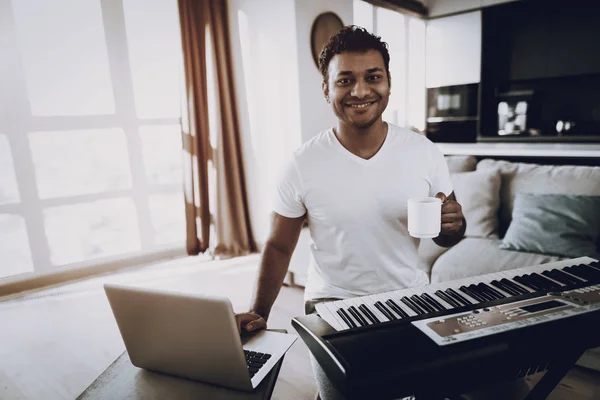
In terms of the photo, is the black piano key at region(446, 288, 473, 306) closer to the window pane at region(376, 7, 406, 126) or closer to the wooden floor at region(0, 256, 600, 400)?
the wooden floor at region(0, 256, 600, 400)

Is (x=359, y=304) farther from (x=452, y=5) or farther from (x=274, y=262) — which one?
(x=452, y=5)

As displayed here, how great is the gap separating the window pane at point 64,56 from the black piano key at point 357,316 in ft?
11.3

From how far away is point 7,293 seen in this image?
3205 mm

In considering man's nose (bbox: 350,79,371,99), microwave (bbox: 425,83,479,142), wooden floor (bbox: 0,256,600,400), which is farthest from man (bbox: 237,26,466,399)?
microwave (bbox: 425,83,479,142)

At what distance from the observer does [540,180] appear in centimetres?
234

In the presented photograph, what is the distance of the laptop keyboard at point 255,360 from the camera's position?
90 cm

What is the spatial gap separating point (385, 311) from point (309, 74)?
9.52 feet

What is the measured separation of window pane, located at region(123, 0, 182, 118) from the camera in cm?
374

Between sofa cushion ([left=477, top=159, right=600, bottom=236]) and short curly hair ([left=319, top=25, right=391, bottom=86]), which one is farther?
sofa cushion ([left=477, top=159, right=600, bottom=236])

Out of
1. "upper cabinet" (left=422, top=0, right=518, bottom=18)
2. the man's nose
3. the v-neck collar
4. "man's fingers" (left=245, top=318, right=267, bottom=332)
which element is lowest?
"man's fingers" (left=245, top=318, right=267, bottom=332)

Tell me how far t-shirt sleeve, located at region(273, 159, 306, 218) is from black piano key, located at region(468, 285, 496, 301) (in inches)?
22.7

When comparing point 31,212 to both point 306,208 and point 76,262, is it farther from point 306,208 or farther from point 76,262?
point 306,208

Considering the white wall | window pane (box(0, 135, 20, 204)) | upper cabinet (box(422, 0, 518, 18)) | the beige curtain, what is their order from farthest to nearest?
upper cabinet (box(422, 0, 518, 18)) → the beige curtain → the white wall → window pane (box(0, 135, 20, 204))

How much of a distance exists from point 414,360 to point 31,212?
357 cm
